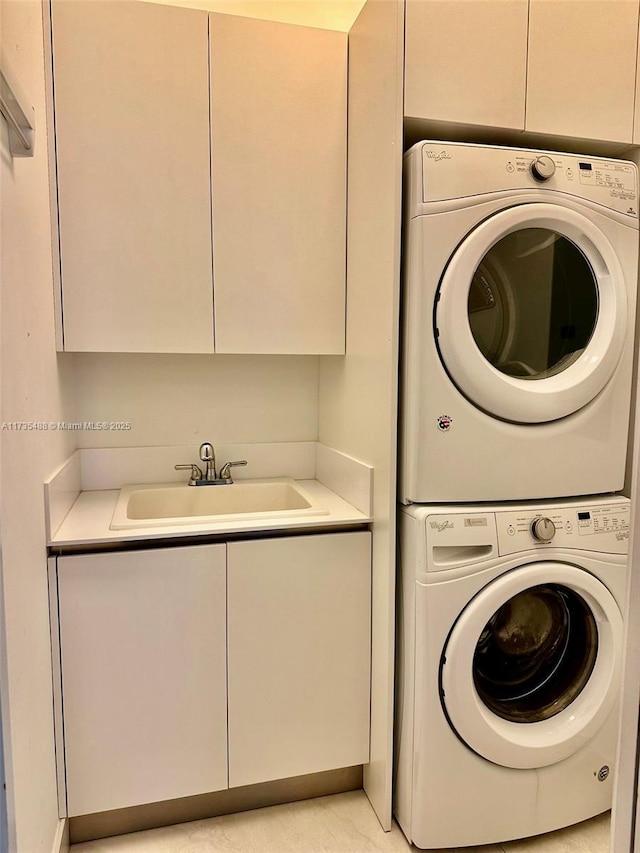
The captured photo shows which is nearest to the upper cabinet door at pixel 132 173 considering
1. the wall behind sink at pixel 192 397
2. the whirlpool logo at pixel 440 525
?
the wall behind sink at pixel 192 397

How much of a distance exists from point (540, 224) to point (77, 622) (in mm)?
1576

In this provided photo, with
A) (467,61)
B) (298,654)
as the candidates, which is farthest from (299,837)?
(467,61)

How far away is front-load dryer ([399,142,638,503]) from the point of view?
139 cm

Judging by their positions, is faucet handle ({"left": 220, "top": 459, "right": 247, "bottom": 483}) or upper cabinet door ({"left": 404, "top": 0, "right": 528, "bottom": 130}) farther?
faucet handle ({"left": 220, "top": 459, "right": 247, "bottom": 483})

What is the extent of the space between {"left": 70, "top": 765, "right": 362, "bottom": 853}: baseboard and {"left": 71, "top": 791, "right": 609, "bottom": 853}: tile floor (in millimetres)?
19

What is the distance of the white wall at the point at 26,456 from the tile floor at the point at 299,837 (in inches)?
12.5

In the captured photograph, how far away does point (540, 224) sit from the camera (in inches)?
56.7

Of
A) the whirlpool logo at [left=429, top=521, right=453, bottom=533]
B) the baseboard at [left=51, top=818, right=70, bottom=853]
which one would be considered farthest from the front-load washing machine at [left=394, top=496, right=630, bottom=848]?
the baseboard at [left=51, top=818, right=70, bottom=853]

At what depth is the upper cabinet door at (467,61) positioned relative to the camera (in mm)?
1370

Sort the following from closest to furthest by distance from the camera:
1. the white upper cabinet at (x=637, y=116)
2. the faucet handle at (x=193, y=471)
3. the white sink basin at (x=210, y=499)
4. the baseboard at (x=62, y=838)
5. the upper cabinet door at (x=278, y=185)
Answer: the baseboard at (x=62, y=838), the white upper cabinet at (x=637, y=116), the upper cabinet door at (x=278, y=185), the white sink basin at (x=210, y=499), the faucet handle at (x=193, y=471)

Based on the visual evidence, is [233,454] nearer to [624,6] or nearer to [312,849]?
[312,849]

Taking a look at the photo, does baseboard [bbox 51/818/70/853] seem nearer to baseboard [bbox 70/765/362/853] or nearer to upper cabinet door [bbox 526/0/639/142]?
baseboard [bbox 70/765/362/853]

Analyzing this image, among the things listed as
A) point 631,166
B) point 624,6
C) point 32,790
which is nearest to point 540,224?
point 631,166

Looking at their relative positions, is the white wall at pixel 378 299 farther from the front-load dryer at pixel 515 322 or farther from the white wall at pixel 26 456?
the white wall at pixel 26 456
